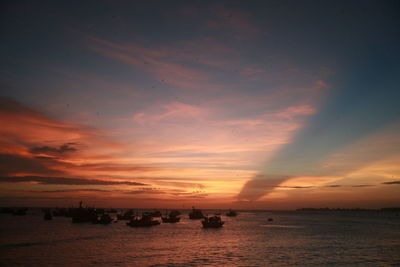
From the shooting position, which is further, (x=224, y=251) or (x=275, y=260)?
(x=224, y=251)

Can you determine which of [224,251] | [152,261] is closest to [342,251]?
[224,251]

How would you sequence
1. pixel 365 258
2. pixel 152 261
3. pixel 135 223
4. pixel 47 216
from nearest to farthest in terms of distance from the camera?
pixel 152 261
pixel 365 258
pixel 135 223
pixel 47 216

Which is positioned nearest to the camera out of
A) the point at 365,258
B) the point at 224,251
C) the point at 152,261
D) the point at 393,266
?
the point at 393,266

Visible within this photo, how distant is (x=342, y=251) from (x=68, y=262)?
134 feet

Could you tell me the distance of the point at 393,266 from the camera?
36438 millimetres

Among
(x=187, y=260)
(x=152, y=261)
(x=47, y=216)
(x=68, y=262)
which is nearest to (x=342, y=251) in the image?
(x=187, y=260)

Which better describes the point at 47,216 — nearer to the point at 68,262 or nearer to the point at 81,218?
the point at 81,218

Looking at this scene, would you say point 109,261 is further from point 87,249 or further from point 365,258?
point 365,258

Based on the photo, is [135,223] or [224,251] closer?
[224,251]

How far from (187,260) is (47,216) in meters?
116

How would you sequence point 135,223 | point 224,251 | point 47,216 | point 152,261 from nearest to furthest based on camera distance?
point 152,261 → point 224,251 → point 135,223 → point 47,216

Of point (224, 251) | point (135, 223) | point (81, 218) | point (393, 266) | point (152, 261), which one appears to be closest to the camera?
point (393, 266)

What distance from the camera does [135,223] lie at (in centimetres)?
10206

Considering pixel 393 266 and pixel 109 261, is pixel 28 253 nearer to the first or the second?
pixel 109 261
